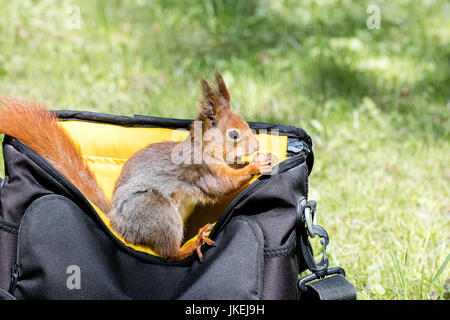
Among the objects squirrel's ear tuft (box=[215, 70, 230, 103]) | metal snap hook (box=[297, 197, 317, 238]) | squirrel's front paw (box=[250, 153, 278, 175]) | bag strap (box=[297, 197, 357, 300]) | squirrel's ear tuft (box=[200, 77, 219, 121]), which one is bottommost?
bag strap (box=[297, 197, 357, 300])

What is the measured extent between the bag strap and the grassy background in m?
0.34

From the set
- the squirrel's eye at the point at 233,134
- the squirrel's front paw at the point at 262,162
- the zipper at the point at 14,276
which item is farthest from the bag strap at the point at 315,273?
the zipper at the point at 14,276

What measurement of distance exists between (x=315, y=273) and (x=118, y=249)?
57cm

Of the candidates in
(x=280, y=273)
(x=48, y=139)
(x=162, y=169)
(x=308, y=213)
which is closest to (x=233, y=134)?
(x=162, y=169)

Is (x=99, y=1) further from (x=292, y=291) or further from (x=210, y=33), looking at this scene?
(x=292, y=291)

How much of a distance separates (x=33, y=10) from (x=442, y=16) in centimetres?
289

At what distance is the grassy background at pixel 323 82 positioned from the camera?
2.05 metres

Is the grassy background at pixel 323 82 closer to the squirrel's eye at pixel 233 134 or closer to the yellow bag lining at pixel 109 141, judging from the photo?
the squirrel's eye at pixel 233 134

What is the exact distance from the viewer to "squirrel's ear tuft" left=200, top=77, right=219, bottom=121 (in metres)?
1.64

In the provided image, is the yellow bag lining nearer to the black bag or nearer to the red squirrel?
the red squirrel

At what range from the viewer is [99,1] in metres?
3.73

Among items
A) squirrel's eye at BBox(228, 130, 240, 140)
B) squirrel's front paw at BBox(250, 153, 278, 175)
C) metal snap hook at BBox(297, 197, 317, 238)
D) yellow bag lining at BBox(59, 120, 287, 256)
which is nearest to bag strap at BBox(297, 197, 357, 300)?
metal snap hook at BBox(297, 197, 317, 238)

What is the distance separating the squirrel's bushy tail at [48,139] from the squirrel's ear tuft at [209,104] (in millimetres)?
424
